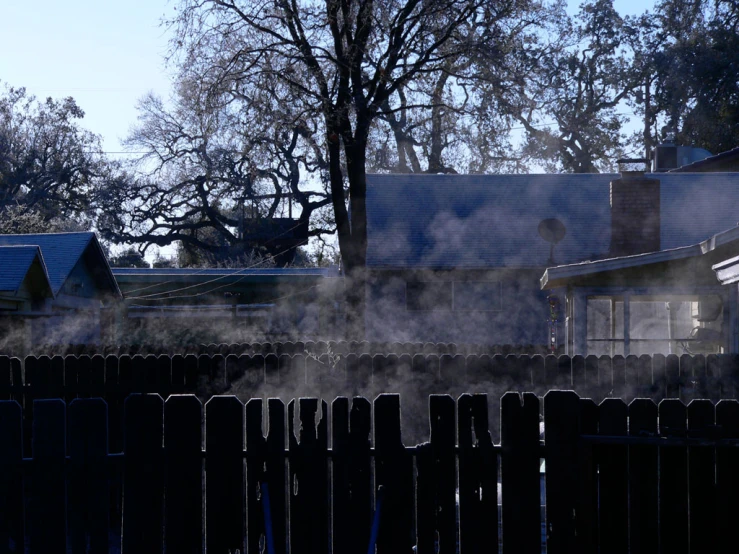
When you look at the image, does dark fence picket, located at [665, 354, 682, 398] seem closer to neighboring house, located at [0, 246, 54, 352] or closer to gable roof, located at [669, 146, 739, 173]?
neighboring house, located at [0, 246, 54, 352]

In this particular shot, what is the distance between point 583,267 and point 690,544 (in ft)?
35.6

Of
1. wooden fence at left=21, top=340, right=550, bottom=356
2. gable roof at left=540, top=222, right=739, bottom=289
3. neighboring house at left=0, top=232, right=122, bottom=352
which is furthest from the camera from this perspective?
neighboring house at left=0, top=232, right=122, bottom=352

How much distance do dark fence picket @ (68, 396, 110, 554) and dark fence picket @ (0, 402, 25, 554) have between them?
0.26 metres

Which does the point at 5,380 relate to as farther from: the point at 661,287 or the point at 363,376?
the point at 661,287

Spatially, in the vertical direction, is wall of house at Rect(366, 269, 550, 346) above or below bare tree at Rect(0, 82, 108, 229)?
below

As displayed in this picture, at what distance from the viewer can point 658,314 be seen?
20.7 m

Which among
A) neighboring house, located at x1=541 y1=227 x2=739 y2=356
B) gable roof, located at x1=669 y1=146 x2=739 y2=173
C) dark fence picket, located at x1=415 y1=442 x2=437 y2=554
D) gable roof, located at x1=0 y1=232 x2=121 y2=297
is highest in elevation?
gable roof, located at x1=669 y1=146 x2=739 y2=173

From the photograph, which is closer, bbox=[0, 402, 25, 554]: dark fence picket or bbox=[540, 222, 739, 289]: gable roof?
bbox=[0, 402, 25, 554]: dark fence picket

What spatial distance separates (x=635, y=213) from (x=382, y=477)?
54.5 feet

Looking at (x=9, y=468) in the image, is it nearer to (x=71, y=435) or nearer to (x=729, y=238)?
(x=71, y=435)

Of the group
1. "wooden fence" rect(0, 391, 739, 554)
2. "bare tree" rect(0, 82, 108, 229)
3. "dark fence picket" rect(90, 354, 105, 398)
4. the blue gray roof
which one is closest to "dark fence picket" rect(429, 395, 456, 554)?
"wooden fence" rect(0, 391, 739, 554)

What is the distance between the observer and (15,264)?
1823 cm

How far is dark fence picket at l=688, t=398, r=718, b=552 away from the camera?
4.64m

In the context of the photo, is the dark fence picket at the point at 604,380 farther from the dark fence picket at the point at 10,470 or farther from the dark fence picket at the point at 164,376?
the dark fence picket at the point at 10,470
